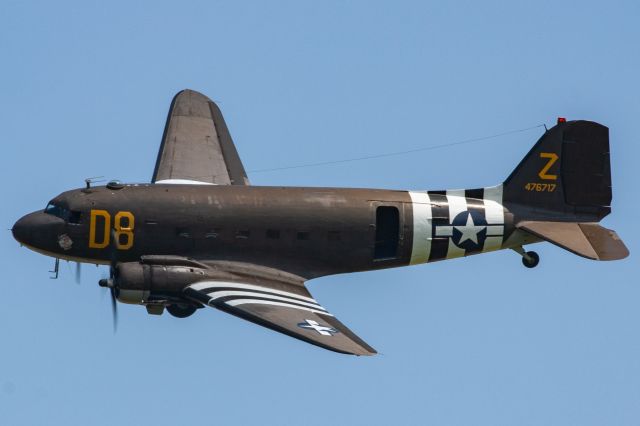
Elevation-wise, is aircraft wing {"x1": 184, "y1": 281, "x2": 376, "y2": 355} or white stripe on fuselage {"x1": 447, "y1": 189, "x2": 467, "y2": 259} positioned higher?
white stripe on fuselage {"x1": 447, "y1": 189, "x2": 467, "y2": 259}

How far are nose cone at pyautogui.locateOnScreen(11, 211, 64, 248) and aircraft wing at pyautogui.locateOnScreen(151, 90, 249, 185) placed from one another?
4.54 m

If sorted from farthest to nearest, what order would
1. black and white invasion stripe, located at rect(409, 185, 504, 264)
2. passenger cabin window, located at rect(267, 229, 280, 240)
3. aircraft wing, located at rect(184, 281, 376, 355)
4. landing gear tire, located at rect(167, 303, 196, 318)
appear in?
black and white invasion stripe, located at rect(409, 185, 504, 264) → passenger cabin window, located at rect(267, 229, 280, 240) → landing gear tire, located at rect(167, 303, 196, 318) → aircraft wing, located at rect(184, 281, 376, 355)

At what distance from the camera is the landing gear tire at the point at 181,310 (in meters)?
39.1

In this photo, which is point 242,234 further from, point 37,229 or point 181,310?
point 37,229

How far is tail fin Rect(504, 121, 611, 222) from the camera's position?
42.3 m

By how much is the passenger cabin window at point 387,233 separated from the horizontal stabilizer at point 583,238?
11.5 feet

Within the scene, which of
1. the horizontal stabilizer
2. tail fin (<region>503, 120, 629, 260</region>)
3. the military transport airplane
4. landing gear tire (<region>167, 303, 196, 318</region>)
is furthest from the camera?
tail fin (<region>503, 120, 629, 260</region>)

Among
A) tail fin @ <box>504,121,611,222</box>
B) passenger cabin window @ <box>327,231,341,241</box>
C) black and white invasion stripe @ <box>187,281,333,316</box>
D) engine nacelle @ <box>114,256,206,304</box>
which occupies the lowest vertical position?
black and white invasion stripe @ <box>187,281,333,316</box>

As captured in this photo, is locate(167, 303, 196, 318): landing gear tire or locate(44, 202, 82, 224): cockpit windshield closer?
locate(167, 303, 196, 318): landing gear tire

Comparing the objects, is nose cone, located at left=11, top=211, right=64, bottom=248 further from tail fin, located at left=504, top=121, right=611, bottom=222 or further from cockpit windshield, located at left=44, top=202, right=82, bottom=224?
tail fin, located at left=504, top=121, right=611, bottom=222

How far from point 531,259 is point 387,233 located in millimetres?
4377

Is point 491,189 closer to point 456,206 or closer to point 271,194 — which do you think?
point 456,206

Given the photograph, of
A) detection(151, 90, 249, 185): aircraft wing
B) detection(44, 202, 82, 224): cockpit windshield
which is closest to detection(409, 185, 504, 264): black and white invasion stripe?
detection(151, 90, 249, 185): aircraft wing

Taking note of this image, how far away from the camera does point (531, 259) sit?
4269 cm
